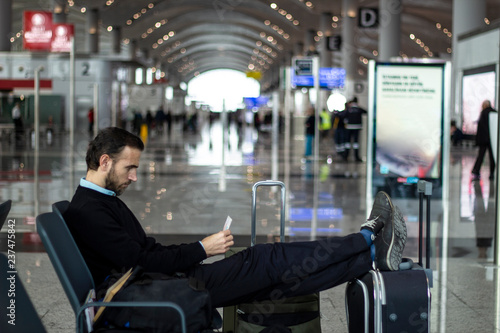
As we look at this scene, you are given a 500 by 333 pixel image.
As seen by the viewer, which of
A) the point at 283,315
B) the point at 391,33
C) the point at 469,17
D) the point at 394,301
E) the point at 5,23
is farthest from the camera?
the point at 391,33

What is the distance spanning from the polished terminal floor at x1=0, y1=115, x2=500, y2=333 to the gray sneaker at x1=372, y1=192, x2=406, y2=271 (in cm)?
114

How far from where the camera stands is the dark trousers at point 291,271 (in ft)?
11.7

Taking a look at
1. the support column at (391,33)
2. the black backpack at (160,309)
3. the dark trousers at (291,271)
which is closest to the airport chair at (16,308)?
the black backpack at (160,309)

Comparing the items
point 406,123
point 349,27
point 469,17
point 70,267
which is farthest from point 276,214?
point 349,27

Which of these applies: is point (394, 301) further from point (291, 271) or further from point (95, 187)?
point (95, 187)

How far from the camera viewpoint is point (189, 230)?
830 cm

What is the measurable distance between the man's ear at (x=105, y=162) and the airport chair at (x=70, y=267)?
0.39m

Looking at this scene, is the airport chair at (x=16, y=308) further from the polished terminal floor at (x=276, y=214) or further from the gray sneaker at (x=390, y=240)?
the polished terminal floor at (x=276, y=214)

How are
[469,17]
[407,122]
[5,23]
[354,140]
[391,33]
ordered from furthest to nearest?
[391,33] → [5,23] → [469,17] → [354,140] → [407,122]

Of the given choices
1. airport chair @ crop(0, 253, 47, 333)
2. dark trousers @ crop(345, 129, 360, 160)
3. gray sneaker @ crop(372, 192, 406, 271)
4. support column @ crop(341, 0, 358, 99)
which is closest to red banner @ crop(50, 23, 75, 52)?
support column @ crop(341, 0, 358, 99)

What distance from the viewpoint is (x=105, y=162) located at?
3.58 meters

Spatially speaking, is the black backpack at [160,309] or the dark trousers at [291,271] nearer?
the black backpack at [160,309]

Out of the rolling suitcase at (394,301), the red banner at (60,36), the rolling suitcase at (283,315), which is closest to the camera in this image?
the rolling suitcase at (394,301)

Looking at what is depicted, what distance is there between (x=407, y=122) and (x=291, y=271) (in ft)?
28.1
